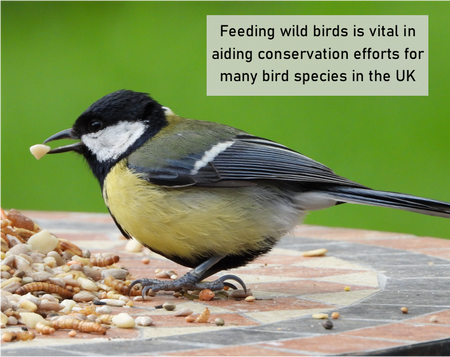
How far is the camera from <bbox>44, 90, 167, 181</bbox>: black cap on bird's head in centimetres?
291

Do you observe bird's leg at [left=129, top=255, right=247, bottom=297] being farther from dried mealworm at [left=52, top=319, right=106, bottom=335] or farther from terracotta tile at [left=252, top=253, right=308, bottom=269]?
terracotta tile at [left=252, top=253, right=308, bottom=269]

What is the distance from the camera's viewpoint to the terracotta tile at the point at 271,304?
2.40 metres

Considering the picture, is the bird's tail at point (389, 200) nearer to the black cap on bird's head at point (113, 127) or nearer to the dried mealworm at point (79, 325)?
the black cap on bird's head at point (113, 127)

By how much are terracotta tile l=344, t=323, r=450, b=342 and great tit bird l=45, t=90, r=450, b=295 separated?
0.65 m

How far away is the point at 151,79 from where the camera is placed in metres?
6.50

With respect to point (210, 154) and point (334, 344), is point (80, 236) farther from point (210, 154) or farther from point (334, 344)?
point (334, 344)

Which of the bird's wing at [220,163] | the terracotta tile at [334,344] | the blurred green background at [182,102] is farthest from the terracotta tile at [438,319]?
the blurred green background at [182,102]

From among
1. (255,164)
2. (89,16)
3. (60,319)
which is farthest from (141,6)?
(60,319)

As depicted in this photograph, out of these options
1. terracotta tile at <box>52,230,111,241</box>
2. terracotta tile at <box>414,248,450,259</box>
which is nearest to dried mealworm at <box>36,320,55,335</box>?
terracotta tile at <box>52,230,111,241</box>

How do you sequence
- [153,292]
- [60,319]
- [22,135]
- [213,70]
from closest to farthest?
[60,319] < [153,292] < [213,70] < [22,135]

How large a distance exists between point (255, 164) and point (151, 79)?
392 centimetres

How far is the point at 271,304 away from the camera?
248cm

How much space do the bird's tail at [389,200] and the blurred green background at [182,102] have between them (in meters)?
2.89

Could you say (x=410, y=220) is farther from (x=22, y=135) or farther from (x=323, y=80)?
(x=22, y=135)
